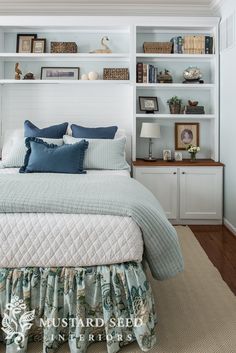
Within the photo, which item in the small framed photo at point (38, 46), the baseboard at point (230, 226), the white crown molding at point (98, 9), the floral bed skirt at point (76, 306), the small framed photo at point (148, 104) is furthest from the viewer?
the small framed photo at point (148, 104)

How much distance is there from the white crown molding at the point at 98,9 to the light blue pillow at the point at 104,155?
177 centimetres

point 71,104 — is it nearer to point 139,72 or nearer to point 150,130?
point 139,72

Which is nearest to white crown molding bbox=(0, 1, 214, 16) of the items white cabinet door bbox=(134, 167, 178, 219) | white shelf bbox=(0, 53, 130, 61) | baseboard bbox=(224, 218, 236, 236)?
white shelf bbox=(0, 53, 130, 61)

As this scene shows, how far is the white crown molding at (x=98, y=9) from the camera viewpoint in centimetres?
488

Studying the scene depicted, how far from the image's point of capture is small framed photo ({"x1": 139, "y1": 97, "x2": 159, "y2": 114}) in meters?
5.09

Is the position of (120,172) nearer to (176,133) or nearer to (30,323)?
(176,133)

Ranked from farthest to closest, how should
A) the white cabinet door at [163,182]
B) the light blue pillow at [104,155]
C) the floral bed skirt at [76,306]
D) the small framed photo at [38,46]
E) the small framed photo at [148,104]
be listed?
the small framed photo at [148,104] → the small framed photo at [38,46] → the white cabinet door at [163,182] → the light blue pillow at [104,155] → the floral bed skirt at [76,306]

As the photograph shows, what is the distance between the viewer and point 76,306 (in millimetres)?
2059

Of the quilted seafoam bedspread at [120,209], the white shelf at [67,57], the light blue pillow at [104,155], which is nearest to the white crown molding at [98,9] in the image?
the white shelf at [67,57]

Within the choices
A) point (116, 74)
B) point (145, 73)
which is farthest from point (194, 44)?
point (116, 74)

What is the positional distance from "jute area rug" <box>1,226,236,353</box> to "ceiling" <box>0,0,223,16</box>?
3122mm

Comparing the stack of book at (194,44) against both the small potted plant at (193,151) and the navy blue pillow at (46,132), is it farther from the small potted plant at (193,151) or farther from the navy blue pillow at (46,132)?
the navy blue pillow at (46,132)

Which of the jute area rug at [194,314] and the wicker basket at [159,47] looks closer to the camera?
the jute area rug at [194,314]

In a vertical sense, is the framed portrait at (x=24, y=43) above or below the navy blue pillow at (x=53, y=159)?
above
